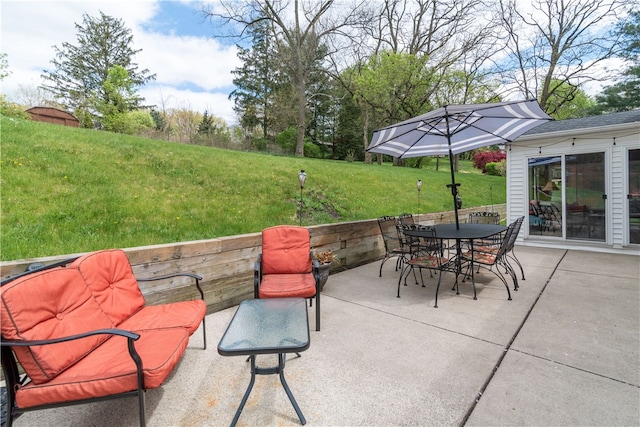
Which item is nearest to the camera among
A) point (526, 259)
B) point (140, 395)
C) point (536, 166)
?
point (140, 395)

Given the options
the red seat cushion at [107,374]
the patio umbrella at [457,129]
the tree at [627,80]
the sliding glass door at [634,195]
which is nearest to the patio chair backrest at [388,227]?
the patio umbrella at [457,129]

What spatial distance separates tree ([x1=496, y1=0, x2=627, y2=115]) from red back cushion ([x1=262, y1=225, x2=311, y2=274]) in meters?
18.5

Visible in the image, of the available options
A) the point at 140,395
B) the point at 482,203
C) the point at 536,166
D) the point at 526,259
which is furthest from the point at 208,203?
the point at 482,203

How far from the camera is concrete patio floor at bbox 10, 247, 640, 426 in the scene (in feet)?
5.90

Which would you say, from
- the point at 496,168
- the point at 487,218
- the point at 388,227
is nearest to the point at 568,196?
the point at 487,218

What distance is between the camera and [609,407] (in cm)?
183

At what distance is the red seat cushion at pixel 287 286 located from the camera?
9.27 feet

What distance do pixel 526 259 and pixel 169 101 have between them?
21205 mm

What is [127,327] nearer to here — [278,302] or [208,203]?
[278,302]

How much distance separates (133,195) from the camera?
13.3 feet

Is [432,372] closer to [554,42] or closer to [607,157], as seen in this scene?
[607,157]

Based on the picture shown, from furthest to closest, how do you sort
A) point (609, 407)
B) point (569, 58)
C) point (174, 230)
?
point (569, 58)
point (174, 230)
point (609, 407)

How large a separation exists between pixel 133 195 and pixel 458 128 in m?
4.93

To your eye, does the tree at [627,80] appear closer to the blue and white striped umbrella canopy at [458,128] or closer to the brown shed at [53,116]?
the blue and white striped umbrella canopy at [458,128]
